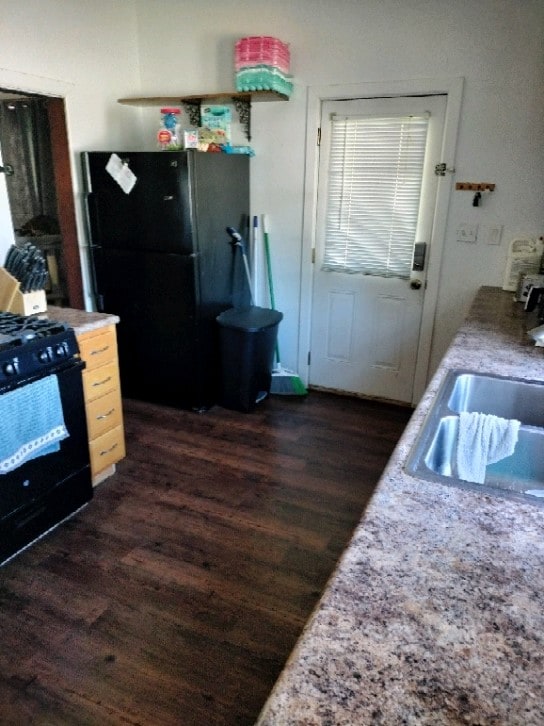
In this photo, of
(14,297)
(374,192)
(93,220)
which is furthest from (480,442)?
(93,220)

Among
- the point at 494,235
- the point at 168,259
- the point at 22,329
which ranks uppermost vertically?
the point at 494,235

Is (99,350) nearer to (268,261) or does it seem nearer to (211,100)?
(268,261)

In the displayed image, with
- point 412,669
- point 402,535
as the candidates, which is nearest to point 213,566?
point 402,535

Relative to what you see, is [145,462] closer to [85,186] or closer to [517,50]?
[85,186]

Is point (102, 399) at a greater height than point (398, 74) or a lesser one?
lesser

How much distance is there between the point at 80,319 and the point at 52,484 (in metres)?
0.76

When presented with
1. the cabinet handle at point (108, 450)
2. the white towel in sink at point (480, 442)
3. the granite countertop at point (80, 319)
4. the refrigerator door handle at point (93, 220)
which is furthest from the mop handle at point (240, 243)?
the white towel in sink at point (480, 442)

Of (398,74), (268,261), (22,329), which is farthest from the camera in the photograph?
(268,261)

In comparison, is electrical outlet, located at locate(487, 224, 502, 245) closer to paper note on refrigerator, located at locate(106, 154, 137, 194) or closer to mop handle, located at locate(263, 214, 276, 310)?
mop handle, located at locate(263, 214, 276, 310)

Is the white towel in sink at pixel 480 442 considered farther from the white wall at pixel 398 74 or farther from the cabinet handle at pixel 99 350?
the white wall at pixel 398 74

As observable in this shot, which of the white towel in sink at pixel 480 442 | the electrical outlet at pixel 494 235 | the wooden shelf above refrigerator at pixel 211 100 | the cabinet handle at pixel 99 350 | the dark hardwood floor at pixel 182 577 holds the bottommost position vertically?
the dark hardwood floor at pixel 182 577

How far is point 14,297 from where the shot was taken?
2346 millimetres

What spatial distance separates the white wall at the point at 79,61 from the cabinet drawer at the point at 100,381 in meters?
1.01

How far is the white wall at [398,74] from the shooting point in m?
2.84
